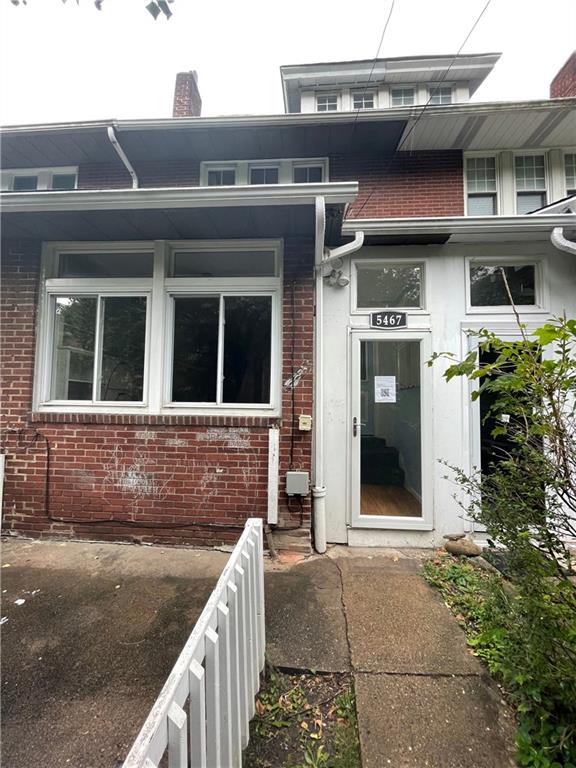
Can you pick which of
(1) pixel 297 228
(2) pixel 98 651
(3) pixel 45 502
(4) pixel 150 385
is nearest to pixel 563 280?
(1) pixel 297 228

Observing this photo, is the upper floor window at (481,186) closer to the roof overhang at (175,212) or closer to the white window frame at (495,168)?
the white window frame at (495,168)

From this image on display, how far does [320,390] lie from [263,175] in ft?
10.6

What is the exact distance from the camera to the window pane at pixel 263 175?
4664 mm

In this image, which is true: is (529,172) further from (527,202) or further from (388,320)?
(388,320)

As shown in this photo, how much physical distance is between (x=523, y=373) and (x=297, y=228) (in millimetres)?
2645

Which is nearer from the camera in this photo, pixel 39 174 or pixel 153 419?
pixel 153 419

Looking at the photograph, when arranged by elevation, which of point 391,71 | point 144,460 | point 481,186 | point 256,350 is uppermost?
point 391,71

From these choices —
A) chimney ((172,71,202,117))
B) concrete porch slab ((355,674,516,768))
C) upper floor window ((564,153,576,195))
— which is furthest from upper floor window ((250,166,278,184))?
concrete porch slab ((355,674,516,768))

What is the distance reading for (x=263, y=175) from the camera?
468 cm

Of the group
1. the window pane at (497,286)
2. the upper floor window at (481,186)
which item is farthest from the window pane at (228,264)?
the upper floor window at (481,186)

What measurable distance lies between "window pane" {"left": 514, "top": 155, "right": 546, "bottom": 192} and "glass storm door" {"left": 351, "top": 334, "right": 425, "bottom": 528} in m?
2.82

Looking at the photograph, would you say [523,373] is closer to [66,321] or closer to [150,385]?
[150,385]

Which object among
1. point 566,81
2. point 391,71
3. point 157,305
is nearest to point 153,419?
point 157,305

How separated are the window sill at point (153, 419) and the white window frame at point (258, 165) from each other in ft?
10.7
